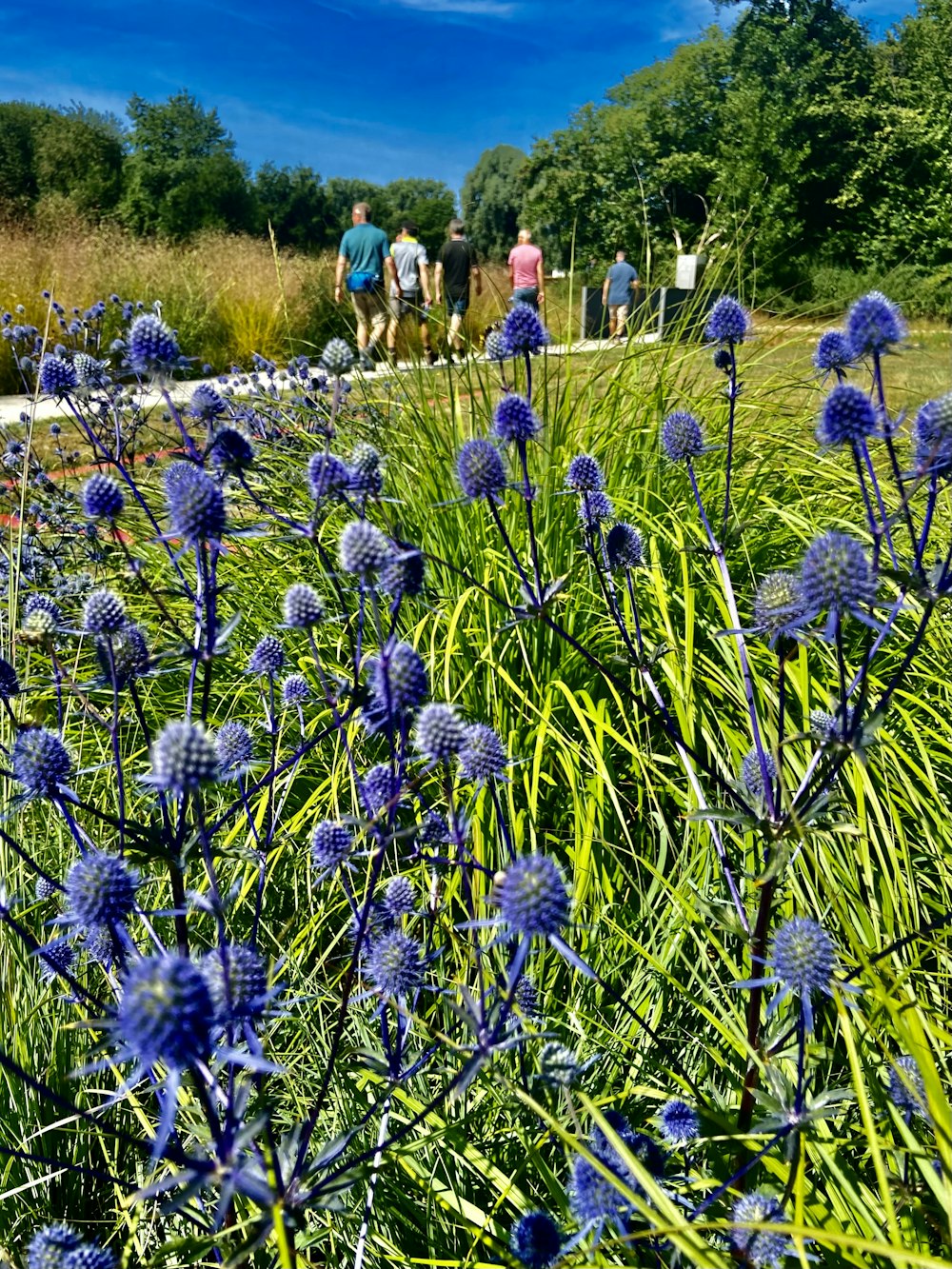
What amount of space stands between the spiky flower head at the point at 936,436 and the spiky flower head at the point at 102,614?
1.44m

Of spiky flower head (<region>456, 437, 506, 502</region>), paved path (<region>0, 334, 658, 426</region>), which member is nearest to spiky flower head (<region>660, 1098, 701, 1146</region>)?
spiky flower head (<region>456, 437, 506, 502</region>)

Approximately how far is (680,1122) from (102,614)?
4.64ft

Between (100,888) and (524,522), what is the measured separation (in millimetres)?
2306

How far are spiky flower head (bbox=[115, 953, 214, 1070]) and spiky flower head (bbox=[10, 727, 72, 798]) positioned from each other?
0.71m

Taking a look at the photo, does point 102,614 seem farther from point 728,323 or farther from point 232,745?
point 728,323

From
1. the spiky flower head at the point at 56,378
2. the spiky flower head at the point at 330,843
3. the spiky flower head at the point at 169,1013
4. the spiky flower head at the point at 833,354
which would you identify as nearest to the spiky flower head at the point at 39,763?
the spiky flower head at the point at 330,843

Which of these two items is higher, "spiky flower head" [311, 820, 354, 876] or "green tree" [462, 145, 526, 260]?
"green tree" [462, 145, 526, 260]

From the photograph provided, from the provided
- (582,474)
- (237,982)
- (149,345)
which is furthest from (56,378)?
(237,982)

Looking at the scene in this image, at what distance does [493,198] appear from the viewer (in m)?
99.3

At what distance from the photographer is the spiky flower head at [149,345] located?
73.9 inches

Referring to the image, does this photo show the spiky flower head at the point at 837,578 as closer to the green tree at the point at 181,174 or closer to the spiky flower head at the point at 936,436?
the spiky flower head at the point at 936,436

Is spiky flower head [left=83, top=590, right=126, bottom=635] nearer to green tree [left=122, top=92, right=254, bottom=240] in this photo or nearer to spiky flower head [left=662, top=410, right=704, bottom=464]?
spiky flower head [left=662, top=410, right=704, bottom=464]

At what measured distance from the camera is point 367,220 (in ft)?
38.4

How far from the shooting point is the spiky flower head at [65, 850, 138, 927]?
4.38 ft
